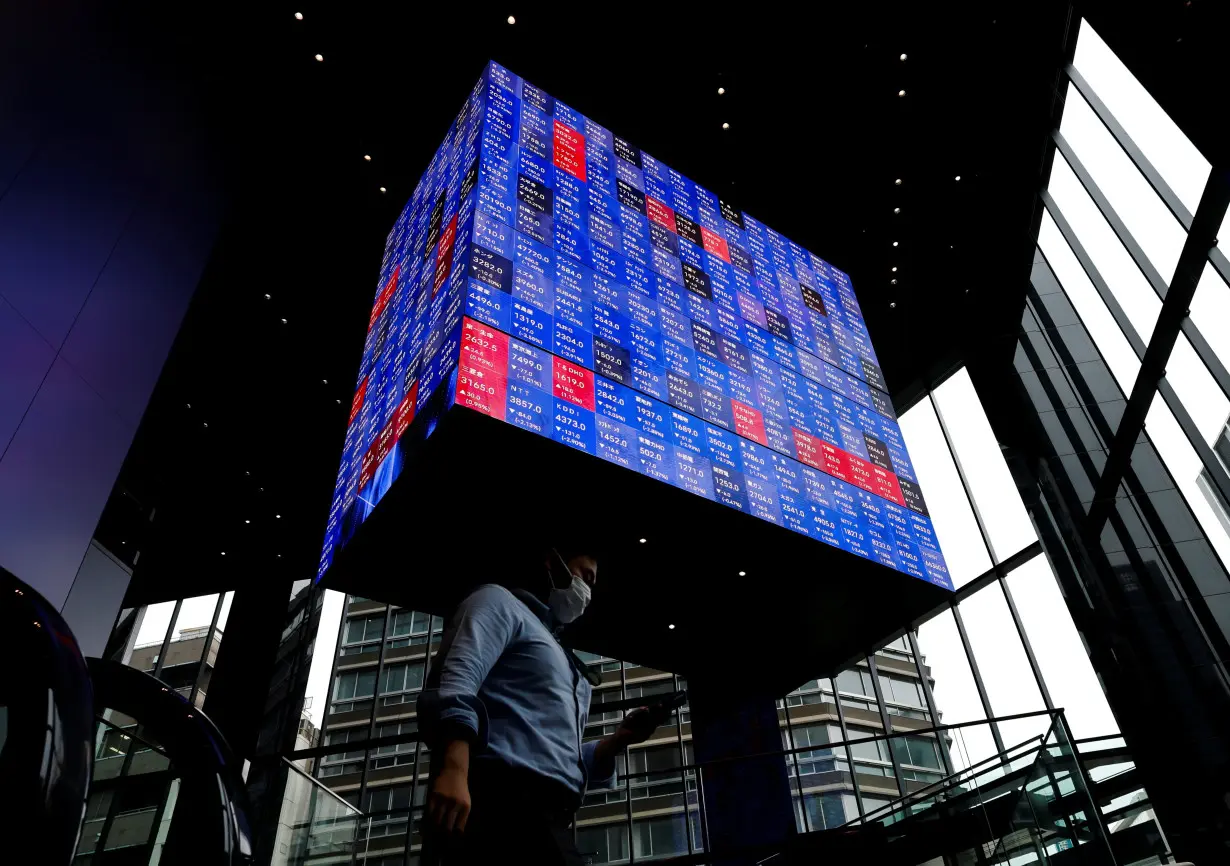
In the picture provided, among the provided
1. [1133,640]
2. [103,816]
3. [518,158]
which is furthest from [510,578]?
[1133,640]

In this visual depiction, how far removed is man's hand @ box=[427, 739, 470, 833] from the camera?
1.51 meters

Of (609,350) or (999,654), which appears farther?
(999,654)

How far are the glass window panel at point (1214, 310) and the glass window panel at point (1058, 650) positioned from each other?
2.80 m

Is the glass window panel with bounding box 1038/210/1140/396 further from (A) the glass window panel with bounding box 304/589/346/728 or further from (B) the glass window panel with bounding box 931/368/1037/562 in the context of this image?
(A) the glass window panel with bounding box 304/589/346/728

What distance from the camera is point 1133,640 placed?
7516 millimetres

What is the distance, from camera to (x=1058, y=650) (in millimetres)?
8023

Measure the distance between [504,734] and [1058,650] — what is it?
7.83 m

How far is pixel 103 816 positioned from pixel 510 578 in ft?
6.34

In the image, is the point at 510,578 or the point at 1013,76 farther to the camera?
the point at 1013,76

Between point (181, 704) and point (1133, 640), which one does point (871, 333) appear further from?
point (181, 704)

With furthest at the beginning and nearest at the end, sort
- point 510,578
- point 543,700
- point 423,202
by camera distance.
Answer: point 423,202 < point 510,578 < point 543,700

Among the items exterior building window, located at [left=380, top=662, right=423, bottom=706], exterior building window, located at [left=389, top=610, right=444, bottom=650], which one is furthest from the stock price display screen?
exterior building window, located at [left=389, top=610, right=444, bottom=650]

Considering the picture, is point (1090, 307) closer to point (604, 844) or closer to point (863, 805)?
point (863, 805)

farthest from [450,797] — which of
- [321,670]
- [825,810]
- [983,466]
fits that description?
[321,670]
